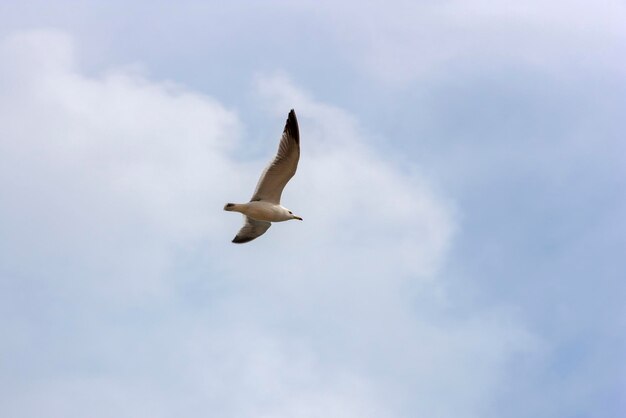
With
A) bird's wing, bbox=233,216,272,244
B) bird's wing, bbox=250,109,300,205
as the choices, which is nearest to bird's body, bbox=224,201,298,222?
bird's wing, bbox=250,109,300,205

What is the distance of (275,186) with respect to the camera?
31.7m

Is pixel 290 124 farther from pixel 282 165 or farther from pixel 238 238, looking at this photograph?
pixel 238 238

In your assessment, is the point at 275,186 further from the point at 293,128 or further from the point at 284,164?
the point at 293,128

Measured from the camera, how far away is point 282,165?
30969 mm

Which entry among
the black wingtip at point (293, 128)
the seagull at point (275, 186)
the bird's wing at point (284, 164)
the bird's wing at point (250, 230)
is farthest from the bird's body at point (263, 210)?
the black wingtip at point (293, 128)

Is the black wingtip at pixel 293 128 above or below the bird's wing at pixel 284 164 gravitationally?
above

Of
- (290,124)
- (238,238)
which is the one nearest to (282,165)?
(290,124)

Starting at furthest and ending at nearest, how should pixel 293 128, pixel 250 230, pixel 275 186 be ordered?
pixel 250 230 < pixel 275 186 < pixel 293 128

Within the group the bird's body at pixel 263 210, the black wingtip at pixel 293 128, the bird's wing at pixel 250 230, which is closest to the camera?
the black wingtip at pixel 293 128

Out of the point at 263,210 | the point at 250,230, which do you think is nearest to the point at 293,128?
the point at 263,210

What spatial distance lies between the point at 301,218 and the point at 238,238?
7.90 ft

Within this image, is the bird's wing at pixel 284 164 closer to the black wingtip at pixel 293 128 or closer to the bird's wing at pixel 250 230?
the black wingtip at pixel 293 128

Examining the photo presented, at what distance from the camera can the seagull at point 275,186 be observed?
30688 millimetres

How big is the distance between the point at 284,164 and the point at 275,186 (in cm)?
109
